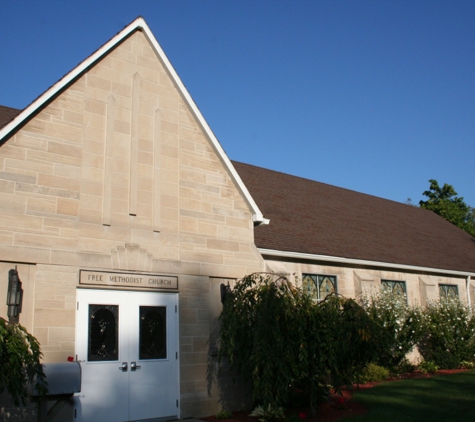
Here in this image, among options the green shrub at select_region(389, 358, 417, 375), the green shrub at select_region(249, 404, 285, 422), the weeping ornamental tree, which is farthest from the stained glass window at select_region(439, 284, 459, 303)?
the green shrub at select_region(249, 404, 285, 422)

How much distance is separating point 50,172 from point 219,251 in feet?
14.7

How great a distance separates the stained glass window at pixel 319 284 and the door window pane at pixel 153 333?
6.62 metres

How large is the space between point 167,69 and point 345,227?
37.4 feet

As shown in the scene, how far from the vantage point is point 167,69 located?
14.2 meters

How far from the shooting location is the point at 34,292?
10945 mm

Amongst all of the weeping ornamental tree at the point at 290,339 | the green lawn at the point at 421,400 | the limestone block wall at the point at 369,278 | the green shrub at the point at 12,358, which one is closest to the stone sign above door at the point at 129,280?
the weeping ornamental tree at the point at 290,339

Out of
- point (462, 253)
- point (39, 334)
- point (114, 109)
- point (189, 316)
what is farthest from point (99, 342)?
point (462, 253)

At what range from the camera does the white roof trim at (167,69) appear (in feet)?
37.7

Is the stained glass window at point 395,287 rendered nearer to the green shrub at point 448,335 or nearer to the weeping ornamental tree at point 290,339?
the green shrub at point 448,335

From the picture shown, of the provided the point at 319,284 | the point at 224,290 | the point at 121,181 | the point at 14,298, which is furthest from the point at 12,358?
the point at 319,284

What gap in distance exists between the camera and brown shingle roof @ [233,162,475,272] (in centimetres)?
1944

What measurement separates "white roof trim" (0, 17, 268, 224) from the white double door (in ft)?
11.3

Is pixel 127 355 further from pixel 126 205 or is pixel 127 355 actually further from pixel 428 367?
pixel 428 367

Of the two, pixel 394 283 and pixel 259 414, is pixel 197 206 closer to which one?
pixel 259 414
